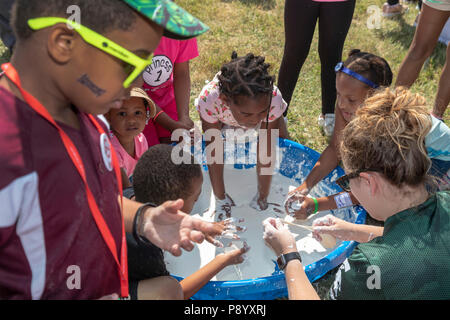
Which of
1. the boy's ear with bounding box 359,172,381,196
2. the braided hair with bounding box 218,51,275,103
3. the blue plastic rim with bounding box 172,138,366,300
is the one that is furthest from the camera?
the braided hair with bounding box 218,51,275,103

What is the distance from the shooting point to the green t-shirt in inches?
45.4

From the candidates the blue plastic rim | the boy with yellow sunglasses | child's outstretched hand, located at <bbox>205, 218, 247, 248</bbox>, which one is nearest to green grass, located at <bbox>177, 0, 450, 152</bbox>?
child's outstretched hand, located at <bbox>205, 218, 247, 248</bbox>

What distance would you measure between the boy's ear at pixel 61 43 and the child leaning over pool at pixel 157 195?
676mm

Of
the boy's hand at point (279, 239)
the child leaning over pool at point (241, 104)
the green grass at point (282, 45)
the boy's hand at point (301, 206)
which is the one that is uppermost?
the green grass at point (282, 45)

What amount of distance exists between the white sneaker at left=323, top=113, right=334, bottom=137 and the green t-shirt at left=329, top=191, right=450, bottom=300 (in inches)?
70.8

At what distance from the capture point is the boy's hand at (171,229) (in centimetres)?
117

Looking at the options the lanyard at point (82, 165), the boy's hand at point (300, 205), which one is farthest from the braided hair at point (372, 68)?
the lanyard at point (82, 165)

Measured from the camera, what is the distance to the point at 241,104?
196 cm

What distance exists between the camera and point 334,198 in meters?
2.21

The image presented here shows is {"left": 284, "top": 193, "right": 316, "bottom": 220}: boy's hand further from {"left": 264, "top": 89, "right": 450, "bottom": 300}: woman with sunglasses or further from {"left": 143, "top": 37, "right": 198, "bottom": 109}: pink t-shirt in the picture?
{"left": 143, "top": 37, "right": 198, "bottom": 109}: pink t-shirt

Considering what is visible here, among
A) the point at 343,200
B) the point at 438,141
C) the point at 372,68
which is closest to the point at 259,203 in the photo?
the point at 343,200

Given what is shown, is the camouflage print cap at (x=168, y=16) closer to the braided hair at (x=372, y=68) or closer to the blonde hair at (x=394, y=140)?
the blonde hair at (x=394, y=140)

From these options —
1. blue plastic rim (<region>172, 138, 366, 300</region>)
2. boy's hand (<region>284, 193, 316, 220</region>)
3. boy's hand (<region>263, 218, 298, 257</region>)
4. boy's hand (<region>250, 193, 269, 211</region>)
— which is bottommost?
blue plastic rim (<region>172, 138, 366, 300</region>)

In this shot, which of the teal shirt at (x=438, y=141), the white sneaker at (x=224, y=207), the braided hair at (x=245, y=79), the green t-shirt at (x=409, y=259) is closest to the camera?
the green t-shirt at (x=409, y=259)
